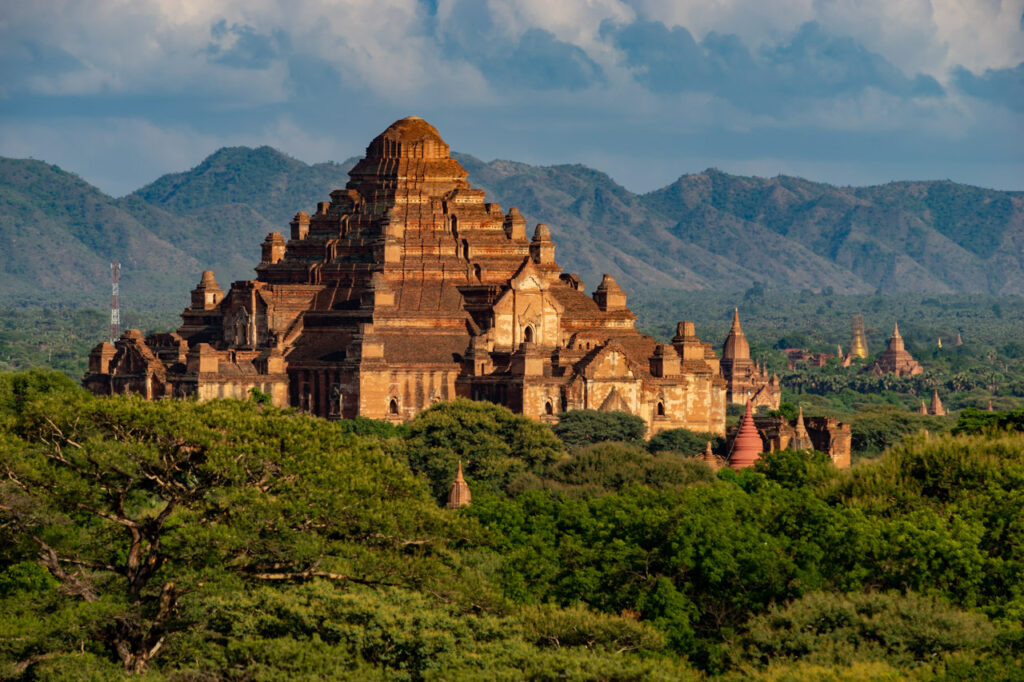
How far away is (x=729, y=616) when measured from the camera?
57.6 metres

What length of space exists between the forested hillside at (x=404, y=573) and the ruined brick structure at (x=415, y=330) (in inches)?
1593

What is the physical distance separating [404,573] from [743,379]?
134647 millimetres

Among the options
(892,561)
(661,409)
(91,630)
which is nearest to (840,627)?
(892,561)

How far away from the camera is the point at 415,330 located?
349ft

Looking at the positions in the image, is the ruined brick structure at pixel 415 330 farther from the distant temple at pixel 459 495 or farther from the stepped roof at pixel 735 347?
the stepped roof at pixel 735 347

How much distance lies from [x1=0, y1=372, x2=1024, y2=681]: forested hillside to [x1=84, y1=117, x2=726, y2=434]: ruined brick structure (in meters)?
40.5

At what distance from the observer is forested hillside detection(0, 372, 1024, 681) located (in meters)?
48.7

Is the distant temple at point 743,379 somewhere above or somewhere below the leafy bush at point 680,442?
above

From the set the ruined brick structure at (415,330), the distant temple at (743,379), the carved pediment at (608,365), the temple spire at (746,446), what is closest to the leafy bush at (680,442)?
the temple spire at (746,446)

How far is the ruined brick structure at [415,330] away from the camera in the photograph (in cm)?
10331

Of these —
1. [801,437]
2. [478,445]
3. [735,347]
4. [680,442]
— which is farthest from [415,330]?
[735,347]

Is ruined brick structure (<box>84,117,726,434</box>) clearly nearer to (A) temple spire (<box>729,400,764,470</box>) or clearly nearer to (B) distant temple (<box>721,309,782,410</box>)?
(A) temple spire (<box>729,400,764,470</box>)

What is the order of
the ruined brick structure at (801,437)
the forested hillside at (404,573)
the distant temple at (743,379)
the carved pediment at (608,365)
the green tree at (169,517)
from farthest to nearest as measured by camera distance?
the distant temple at (743,379), the carved pediment at (608,365), the ruined brick structure at (801,437), the green tree at (169,517), the forested hillside at (404,573)

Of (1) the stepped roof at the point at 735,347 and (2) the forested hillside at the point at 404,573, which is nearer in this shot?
(2) the forested hillside at the point at 404,573
